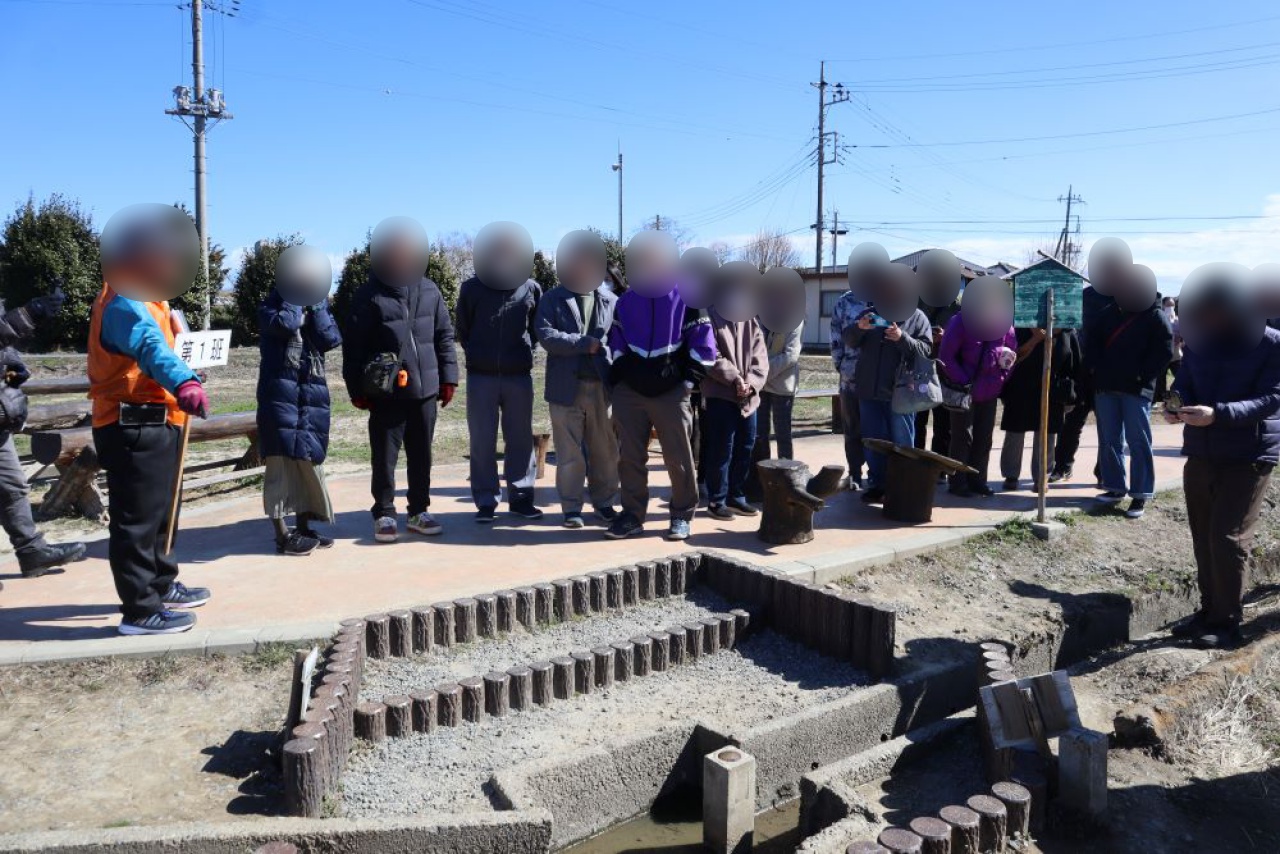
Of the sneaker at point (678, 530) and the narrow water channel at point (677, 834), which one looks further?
the sneaker at point (678, 530)

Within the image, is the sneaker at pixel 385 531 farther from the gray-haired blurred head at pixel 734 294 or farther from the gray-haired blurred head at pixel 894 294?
the gray-haired blurred head at pixel 894 294

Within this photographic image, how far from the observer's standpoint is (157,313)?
173 inches

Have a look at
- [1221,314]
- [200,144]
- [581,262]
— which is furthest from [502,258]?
[200,144]

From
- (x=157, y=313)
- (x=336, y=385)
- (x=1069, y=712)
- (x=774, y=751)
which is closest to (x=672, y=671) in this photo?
(x=774, y=751)

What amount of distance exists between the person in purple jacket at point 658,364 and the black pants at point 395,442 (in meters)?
1.20

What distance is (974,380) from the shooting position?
7145 millimetres

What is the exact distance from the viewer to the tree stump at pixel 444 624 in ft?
14.5

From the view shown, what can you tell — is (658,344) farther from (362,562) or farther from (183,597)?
(183,597)

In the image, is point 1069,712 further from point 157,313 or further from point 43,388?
point 43,388

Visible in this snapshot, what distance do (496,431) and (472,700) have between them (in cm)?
265

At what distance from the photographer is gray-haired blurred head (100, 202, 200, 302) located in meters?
4.23

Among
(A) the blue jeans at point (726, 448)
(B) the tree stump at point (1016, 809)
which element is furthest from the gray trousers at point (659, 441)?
(B) the tree stump at point (1016, 809)

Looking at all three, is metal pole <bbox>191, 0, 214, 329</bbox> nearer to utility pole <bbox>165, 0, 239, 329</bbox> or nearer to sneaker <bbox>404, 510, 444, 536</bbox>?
utility pole <bbox>165, 0, 239, 329</bbox>

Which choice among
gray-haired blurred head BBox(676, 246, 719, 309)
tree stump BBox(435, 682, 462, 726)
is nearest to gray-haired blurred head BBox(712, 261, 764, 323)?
gray-haired blurred head BBox(676, 246, 719, 309)
